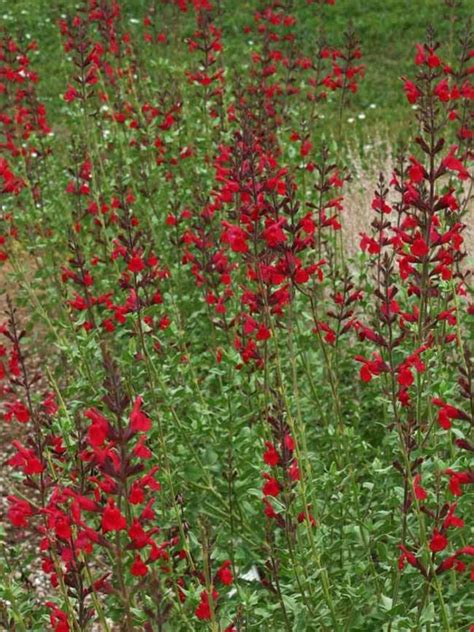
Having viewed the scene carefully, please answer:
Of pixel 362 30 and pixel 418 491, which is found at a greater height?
pixel 418 491

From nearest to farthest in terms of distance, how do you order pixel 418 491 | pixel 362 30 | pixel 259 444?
1. pixel 418 491
2. pixel 259 444
3. pixel 362 30

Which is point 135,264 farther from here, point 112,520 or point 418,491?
point 112,520

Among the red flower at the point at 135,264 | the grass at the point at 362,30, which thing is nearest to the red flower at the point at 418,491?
the red flower at the point at 135,264

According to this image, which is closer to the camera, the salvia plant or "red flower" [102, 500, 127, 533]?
"red flower" [102, 500, 127, 533]

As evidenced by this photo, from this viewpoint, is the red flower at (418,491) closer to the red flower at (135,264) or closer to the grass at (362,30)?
the red flower at (135,264)

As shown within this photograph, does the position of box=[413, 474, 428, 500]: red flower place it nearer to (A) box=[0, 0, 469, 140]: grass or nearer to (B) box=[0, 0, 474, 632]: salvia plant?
(B) box=[0, 0, 474, 632]: salvia plant

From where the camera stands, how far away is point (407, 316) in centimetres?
347

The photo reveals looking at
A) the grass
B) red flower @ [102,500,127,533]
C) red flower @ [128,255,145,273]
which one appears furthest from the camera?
the grass

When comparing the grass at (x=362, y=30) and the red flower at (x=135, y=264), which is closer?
the red flower at (x=135, y=264)

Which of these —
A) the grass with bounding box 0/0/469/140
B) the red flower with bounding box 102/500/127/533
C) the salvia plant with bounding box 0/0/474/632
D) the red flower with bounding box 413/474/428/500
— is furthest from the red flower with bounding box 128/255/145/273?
the grass with bounding box 0/0/469/140

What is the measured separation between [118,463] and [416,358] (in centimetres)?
107

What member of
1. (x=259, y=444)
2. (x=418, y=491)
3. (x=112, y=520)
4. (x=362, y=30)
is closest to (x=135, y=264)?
(x=259, y=444)

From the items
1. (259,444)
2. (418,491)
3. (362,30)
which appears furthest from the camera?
(362,30)

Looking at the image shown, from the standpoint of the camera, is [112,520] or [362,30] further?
[362,30]
